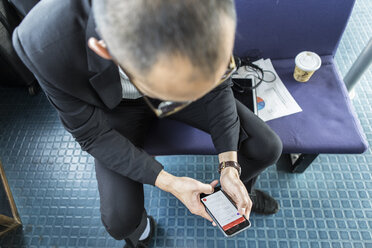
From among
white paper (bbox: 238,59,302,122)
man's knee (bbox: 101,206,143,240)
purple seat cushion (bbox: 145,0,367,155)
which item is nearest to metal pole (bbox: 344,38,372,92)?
purple seat cushion (bbox: 145,0,367,155)

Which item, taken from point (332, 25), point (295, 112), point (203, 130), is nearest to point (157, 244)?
point (203, 130)

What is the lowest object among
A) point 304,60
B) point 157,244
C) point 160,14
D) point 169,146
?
point 157,244

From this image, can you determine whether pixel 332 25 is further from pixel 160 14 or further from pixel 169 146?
pixel 160 14

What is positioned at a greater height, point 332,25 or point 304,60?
point 332,25

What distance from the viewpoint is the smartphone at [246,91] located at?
4.17 feet

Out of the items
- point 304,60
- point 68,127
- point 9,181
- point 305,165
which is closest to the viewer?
point 68,127

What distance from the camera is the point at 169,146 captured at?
3.87 ft

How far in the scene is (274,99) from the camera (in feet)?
4.17

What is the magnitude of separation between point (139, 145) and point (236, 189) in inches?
16.2

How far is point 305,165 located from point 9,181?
151 cm

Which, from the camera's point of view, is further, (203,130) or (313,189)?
(313,189)

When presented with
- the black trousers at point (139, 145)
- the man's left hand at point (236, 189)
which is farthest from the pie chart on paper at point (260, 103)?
the man's left hand at point (236, 189)

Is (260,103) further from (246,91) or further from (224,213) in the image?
(224,213)

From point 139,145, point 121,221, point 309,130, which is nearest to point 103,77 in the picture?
point 139,145
